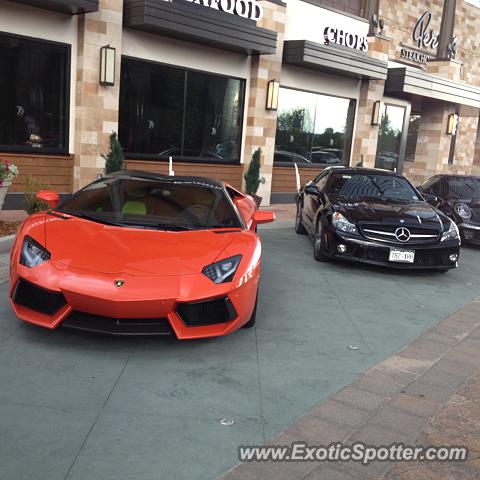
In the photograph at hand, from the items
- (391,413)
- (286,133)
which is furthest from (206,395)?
(286,133)

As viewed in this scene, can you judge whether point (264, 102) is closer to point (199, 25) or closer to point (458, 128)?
point (199, 25)

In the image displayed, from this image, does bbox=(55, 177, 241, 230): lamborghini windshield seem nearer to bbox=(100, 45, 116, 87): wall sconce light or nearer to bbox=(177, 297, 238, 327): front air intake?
bbox=(177, 297, 238, 327): front air intake

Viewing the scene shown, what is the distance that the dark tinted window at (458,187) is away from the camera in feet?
36.8

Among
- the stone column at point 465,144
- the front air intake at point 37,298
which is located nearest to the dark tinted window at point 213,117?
the front air intake at point 37,298

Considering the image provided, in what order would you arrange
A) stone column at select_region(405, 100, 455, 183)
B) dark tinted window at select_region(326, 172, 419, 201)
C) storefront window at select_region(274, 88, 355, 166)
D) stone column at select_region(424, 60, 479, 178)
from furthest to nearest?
1. stone column at select_region(405, 100, 455, 183)
2. stone column at select_region(424, 60, 479, 178)
3. storefront window at select_region(274, 88, 355, 166)
4. dark tinted window at select_region(326, 172, 419, 201)

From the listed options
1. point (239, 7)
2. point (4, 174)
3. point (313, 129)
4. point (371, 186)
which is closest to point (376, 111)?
point (313, 129)

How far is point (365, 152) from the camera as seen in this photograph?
18.0 metres

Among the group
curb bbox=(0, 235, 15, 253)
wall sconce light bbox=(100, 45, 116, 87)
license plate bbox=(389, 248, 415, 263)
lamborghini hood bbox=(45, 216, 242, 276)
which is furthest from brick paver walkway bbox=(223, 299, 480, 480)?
wall sconce light bbox=(100, 45, 116, 87)

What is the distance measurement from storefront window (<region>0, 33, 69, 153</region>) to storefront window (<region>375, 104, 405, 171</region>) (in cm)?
1229

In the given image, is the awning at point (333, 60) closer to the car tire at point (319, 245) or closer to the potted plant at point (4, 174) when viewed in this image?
the car tire at point (319, 245)

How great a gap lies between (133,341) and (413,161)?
67.5 ft

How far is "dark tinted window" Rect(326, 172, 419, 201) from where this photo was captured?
8578 millimetres

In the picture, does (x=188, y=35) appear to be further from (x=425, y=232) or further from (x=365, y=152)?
(x=365, y=152)

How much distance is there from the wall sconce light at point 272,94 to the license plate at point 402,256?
26.2ft
